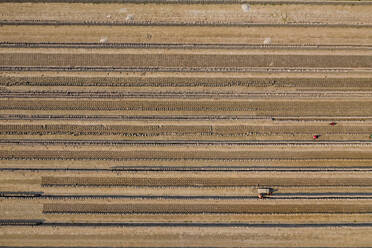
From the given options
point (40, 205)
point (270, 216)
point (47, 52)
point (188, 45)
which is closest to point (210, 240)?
point (270, 216)

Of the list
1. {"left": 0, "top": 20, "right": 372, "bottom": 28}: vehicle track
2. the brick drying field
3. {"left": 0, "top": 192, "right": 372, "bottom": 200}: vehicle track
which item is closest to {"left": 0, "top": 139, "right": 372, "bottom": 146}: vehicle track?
the brick drying field

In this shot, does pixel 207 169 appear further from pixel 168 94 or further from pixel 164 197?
pixel 168 94

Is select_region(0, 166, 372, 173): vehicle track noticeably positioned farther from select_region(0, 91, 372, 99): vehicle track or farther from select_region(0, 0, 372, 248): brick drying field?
select_region(0, 91, 372, 99): vehicle track

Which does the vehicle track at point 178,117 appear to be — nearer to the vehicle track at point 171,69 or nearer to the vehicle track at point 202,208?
the vehicle track at point 171,69

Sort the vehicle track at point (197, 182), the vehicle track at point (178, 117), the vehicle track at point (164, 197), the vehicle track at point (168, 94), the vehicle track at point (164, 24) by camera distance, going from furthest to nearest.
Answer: the vehicle track at point (164, 24)
the vehicle track at point (168, 94)
the vehicle track at point (178, 117)
the vehicle track at point (197, 182)
the vehicle track at point (164, 197)

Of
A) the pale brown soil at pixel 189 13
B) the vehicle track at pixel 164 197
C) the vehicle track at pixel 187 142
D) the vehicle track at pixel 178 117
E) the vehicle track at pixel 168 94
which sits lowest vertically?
the vehicle track at pixel 164 197

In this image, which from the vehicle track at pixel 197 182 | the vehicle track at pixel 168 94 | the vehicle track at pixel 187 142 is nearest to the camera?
the vehicle track at pixel 197 182

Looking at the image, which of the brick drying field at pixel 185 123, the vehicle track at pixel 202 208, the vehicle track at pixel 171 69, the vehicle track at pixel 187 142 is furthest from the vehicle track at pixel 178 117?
the vehicle track at pixel 202 208

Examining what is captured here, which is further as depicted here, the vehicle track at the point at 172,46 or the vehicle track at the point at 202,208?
the vehicle track at the point at 172,46

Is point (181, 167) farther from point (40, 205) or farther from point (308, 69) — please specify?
point (308, 69)
